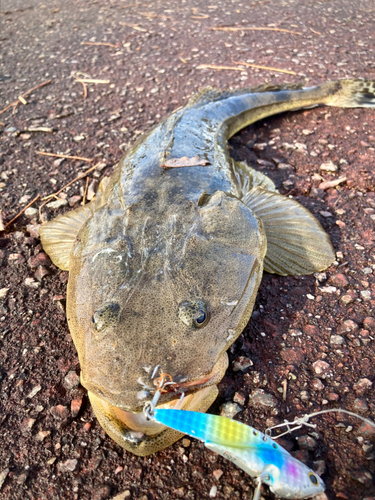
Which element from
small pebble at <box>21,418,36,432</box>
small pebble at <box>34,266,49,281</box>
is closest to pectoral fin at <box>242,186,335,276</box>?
small pebble at <box>34,266,49,281</box>

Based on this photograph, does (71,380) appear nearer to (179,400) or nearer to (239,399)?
(179,400)

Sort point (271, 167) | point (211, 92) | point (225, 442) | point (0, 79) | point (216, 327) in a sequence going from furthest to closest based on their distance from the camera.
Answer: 1. point (0, 79)
2. point (211, 92)
3. point (271, 167)
4. point (216, 327)
5. point (225, 442)

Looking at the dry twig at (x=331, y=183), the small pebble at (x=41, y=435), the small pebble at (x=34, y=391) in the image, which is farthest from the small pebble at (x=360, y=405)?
the dry twig at (x=331, y=183)

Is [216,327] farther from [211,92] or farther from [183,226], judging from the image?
[211,92]

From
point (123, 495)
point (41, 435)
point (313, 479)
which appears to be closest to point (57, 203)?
point (41, 435)

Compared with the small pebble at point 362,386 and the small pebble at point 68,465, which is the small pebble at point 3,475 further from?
the small pebble at point 362,386

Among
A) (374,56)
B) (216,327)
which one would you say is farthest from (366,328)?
(374,56)
